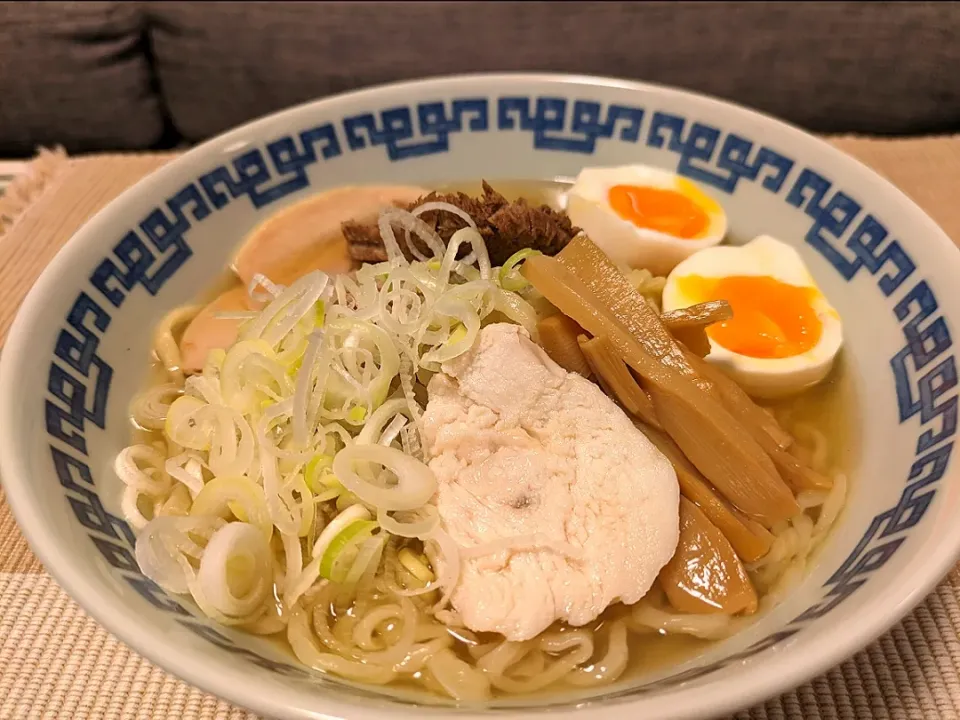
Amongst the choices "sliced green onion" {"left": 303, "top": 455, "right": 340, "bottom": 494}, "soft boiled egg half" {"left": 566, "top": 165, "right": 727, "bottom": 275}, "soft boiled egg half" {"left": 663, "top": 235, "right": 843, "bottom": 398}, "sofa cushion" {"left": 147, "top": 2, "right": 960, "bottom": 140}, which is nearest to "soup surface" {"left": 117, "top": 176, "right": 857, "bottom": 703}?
"sliced green onion" {"left": 303, "top": 455, "right": 340, "bottom": 494}

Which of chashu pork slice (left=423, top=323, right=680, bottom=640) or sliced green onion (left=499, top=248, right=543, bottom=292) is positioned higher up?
sliced green onion (left=499, top=248, right=543, bottom=292)

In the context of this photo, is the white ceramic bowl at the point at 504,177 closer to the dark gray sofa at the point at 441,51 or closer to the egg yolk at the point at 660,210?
the egg yolk at the point at 660,210

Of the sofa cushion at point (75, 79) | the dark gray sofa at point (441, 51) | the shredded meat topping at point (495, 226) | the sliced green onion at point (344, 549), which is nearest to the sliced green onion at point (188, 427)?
the sliced green onion at point (344, 549)

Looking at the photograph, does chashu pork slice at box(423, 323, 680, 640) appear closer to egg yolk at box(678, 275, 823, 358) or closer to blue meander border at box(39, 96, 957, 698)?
blue meander border at box(39, 96, 957, 698)

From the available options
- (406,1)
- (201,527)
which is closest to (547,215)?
(201,527)

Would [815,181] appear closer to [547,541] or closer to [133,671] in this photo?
[547,541]

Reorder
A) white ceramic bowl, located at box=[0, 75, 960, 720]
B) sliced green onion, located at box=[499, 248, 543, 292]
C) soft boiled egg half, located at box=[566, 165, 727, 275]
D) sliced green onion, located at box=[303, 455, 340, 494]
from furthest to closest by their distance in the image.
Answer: soft boiled egg half, located at box=[566, 165, 727, 275], sliced green onion, located at box=[499, 248, 543, 292], sliced green onion, located at box=[303, 455, 340, 494], white ceramic bowl, located at box=[0, 75, 960, 720]
